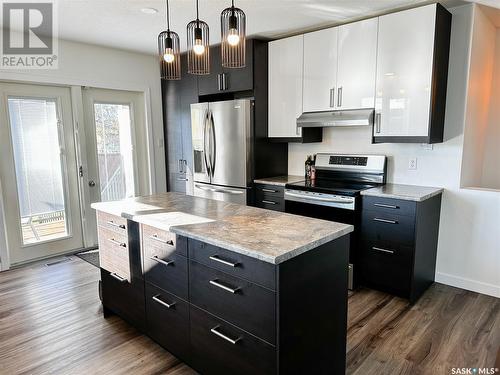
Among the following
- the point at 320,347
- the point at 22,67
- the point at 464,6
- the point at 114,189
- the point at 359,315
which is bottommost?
the point at 359,315

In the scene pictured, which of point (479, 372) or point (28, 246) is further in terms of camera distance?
point (28, 246)

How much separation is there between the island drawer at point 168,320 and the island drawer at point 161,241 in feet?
0.87

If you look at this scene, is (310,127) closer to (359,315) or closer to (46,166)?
(359,315)

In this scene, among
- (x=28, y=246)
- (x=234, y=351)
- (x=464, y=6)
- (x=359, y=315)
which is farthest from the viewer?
(x=28, y=246)

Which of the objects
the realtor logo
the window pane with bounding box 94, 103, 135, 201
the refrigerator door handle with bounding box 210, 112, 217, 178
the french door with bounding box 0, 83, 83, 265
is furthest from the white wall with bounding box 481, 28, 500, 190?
the french door with bounding box 0, 83, 83, 265

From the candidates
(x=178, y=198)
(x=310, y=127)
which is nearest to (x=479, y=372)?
(x=178, y=198)

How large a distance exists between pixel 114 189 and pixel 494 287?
4251 millimetres

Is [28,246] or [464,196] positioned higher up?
[464,196]

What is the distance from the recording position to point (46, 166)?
3.82 m

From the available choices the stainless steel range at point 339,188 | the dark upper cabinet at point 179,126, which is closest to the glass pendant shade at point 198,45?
the stainless steel range at point 339,188

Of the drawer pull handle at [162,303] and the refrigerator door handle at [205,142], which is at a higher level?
the refrigerator door handle at [205,142]

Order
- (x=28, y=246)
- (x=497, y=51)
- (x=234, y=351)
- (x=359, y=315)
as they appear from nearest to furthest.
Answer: (x=234, y=351) < (x=359, y=315) < (x=497, y=51) < (x=28, y=246)

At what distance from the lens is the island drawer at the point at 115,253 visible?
231 cm

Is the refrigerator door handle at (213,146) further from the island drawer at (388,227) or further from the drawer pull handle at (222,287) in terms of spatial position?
the drawer pull handle at (222,287)
